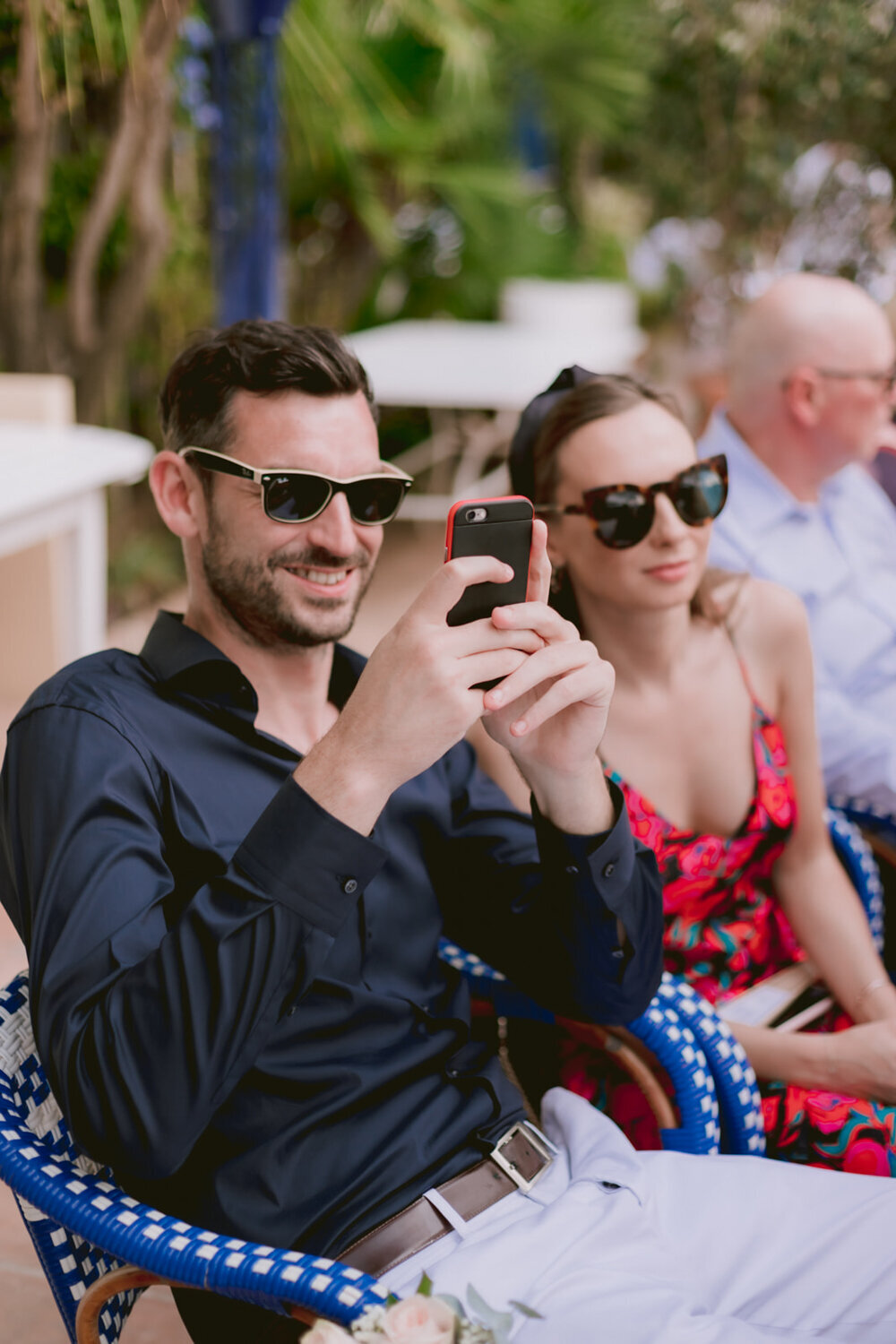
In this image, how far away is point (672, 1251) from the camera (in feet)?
4.52

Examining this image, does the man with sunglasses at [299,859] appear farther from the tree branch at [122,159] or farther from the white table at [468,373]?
the white table at [468,373]

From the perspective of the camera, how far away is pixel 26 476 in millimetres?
3469

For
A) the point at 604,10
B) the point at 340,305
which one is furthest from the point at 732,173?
the point at 340,305

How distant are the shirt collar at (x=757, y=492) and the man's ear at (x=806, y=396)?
136 mm

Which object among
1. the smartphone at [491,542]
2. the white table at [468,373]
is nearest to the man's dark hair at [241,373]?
the smartphone at [491,542]

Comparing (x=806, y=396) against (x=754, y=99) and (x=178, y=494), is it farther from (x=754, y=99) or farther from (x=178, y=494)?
(x=754, y=99)

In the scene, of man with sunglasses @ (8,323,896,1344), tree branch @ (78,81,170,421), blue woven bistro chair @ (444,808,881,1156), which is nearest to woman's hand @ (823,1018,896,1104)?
blue woven bistro chair @ (444,808,881,1156)

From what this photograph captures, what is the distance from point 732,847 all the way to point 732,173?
6.06 m

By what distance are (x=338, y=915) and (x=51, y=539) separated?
10.8 feet

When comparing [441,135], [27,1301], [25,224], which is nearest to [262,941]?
[27,1301]

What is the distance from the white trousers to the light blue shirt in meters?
0.95

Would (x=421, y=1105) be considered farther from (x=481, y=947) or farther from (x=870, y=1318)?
(x=870, y=1318)

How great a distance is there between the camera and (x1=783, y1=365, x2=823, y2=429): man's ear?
2707mm

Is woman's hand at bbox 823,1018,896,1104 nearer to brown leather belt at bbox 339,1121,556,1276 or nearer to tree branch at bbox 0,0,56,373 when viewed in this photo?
brown leather belt at bbox 339,1121,556,1276
